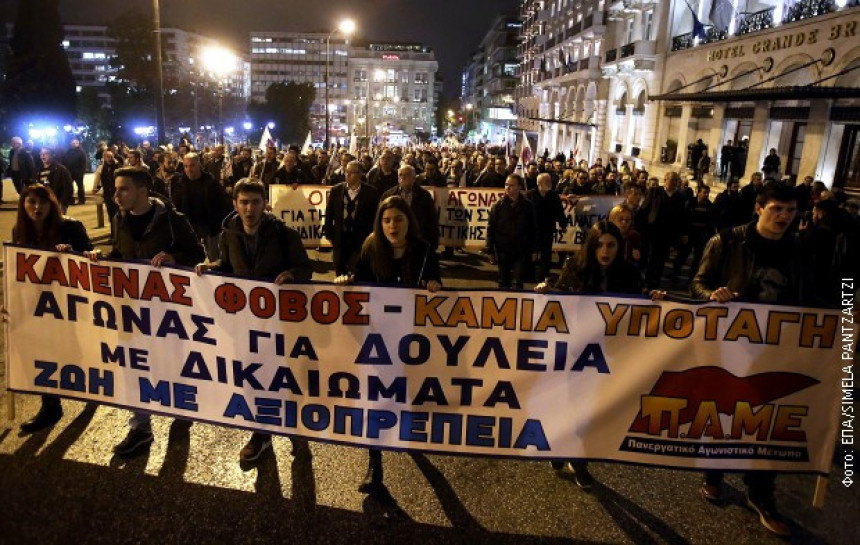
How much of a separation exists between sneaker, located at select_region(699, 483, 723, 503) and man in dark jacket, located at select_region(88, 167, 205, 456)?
3704mm

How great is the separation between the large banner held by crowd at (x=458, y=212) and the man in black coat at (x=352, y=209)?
3956mm

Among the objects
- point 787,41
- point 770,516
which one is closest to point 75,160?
point 770,516

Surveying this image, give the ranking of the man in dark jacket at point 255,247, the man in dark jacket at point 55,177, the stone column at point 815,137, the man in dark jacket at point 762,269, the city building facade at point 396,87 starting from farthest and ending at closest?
the city building facade at point 396,87
the stone column at point 815,137
the man in dark jacket at point 55,177
the man in dark jacket at point 255,247
the man in dark jacket at point 762,269

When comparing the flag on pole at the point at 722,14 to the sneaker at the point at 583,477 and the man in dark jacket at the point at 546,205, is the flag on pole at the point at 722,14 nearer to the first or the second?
the man in dark jacket at the point at 546,205

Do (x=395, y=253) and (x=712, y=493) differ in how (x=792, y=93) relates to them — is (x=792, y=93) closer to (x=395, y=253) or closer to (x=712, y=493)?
(x=712, y=493)

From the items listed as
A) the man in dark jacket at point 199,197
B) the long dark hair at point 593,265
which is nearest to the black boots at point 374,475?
the long dark hair at point 593,265

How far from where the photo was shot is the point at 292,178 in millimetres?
11523

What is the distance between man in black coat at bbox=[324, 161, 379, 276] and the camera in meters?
6.99

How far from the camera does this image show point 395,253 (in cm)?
410

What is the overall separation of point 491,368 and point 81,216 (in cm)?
1463

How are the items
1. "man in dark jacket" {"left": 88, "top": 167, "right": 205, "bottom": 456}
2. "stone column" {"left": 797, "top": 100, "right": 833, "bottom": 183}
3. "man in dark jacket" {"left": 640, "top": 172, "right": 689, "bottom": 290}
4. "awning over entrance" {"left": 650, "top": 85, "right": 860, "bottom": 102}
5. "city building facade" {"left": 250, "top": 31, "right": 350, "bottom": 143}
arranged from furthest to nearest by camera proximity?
"city building facade" {"left": 250, "top": 31, "right": 350, "bottom": 143} → "stone column" {"left": 797, "top": 100, "right": 833, "bottom": 183} → "awning over entrance" {"left": 650, "top": 85, "right": 860, "bottom": 102} → "man in dark jacket" {"left": 640, "top": 172, "right": 689, "bottom": 290} → "man in dark jacket" {"left": 88, "top": 167, "right": 205, "bottom": 456}

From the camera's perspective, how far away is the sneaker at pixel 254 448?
13.7ft

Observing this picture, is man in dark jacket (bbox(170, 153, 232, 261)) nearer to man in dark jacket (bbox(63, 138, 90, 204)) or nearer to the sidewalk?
the sidewalk

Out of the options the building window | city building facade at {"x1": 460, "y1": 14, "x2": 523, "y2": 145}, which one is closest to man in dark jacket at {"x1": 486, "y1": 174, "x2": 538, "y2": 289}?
the building window
